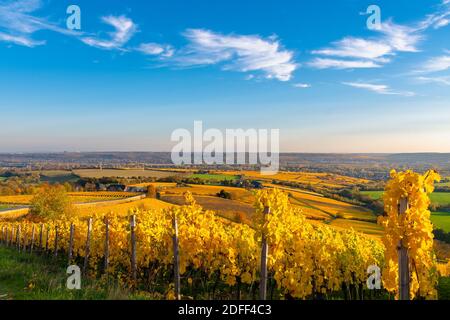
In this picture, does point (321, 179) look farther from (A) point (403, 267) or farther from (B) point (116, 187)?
(A) point (403, 267)

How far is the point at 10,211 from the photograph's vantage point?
2142 inches

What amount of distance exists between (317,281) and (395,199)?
22.5ft

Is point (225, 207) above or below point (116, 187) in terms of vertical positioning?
below

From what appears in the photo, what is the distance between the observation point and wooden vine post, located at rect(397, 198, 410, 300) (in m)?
7.33

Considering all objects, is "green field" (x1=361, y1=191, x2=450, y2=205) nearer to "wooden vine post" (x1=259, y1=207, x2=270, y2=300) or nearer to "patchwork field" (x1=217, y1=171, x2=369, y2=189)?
"patchwork field" (x1=217, y1=171, x2=369, y2=189)

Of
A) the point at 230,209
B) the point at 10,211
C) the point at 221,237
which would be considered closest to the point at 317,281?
the point at 221,237

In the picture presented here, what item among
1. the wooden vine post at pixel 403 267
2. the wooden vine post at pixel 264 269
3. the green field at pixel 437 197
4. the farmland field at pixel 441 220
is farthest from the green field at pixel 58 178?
the wooden vine post at pixel 403 267

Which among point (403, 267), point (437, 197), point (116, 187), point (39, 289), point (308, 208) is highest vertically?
point (403, 267)

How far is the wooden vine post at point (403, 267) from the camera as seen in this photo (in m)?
7.33

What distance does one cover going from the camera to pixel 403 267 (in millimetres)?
→ 7426

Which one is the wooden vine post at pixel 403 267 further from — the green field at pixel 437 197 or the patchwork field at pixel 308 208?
the green field at pixel 437 197

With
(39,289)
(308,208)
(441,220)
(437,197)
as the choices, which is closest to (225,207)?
(308,208)

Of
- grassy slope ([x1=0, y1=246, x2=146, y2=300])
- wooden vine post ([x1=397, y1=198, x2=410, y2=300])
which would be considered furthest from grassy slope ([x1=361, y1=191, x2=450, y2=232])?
grassy slope ([x1=0, y1=246, x2=146, y2=300])

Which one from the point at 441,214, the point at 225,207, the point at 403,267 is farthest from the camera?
the point at 225,207
